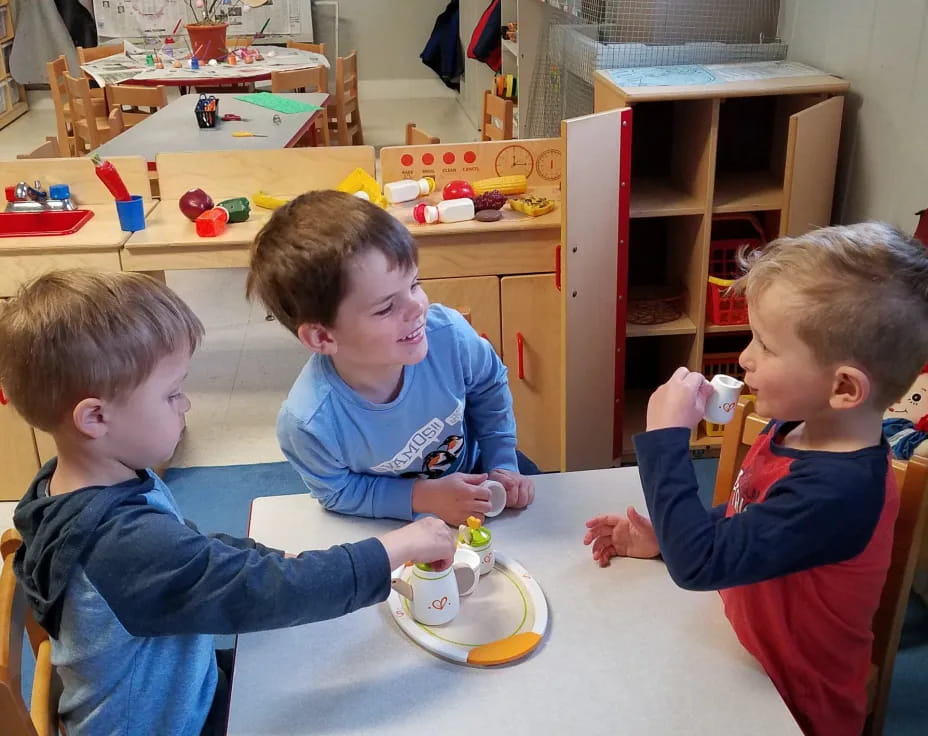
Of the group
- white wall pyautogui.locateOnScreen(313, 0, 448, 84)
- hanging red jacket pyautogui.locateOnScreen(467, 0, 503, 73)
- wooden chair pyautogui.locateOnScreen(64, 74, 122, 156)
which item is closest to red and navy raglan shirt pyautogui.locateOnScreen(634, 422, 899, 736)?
wooden chair pyautogui.locateOnScreen(64, 74, 122, 156)

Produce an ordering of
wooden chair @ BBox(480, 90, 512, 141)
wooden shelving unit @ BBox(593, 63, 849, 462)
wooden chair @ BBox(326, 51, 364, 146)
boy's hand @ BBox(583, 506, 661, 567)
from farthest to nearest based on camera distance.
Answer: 1. wooden chair @ BBox(326, 51, 364, 146)
2. wooden chair @ BBox(480, 90, 512, 141)
3. wooden shelving unit @ BBox(593, 63, 849, 462)
4. boy's hand @ BBox(583, 506, 661, 567)

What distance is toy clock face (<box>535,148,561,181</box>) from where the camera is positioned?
2.58 m

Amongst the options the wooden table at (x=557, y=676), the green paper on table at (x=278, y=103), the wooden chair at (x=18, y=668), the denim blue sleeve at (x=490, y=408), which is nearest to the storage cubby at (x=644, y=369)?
the denim blue sleeve at (x=490, y=408)

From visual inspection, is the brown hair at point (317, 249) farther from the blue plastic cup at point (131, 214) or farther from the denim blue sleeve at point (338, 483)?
the blue plastic cup at point (131, 214)

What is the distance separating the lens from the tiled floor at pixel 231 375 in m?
2.74

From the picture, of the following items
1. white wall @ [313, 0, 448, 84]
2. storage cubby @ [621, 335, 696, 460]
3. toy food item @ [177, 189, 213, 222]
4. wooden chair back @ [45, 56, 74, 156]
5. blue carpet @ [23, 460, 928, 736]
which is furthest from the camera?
white wall @ [313, 0, 448, 84]

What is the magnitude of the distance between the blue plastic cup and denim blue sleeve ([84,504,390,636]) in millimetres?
1614

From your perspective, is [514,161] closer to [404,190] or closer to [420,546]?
[404,190]

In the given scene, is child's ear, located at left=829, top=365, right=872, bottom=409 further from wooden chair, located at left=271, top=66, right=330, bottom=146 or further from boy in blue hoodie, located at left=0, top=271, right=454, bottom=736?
wooden chair, located at left=271, top=66, right=330, bottom=146

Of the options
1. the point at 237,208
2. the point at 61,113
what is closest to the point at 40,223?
the point at 237,208

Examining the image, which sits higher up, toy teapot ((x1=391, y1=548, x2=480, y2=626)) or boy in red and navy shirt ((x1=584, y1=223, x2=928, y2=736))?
boy in red and navy shirt ((x1=584, y1=223, x2=928, y2=736))

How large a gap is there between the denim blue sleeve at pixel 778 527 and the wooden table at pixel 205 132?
2.54 metres

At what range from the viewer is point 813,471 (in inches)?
35.9

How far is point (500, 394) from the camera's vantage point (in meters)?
1.45
